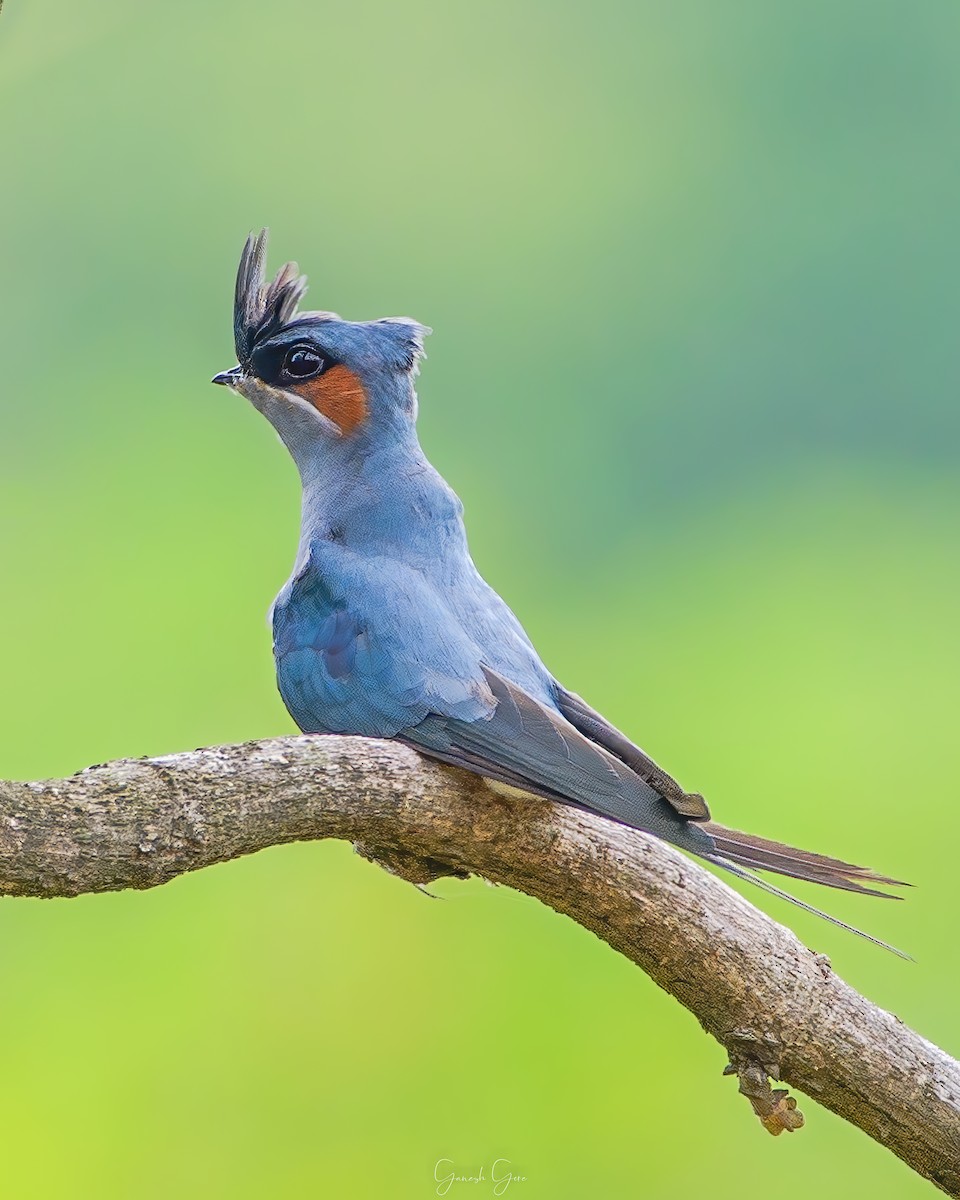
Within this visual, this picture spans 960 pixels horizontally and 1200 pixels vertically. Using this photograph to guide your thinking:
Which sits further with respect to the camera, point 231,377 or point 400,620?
point 231,377

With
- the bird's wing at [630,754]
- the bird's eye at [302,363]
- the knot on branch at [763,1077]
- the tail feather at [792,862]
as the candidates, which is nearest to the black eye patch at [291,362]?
the bird's eye at [302,363]

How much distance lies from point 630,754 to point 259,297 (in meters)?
0.83

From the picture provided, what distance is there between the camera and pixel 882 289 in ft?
14.5

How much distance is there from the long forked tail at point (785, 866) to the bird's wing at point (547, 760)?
0.08 m

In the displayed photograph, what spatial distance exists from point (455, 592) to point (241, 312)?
518mm

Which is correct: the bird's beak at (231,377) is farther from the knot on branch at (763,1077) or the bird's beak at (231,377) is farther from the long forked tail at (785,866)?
the knot on branch at (763,1077)

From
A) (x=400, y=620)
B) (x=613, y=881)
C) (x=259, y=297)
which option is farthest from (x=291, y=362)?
(x=613, y=881)

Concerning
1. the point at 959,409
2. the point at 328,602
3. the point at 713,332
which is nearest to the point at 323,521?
the point at 328,602

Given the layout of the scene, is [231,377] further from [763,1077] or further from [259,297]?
[763,1077]

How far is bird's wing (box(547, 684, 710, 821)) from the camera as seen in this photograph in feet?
5.37

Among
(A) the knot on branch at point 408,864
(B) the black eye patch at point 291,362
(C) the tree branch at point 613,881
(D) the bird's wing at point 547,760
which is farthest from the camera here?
(B) the black eye patch at point 291,362

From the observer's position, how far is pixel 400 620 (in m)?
1.84

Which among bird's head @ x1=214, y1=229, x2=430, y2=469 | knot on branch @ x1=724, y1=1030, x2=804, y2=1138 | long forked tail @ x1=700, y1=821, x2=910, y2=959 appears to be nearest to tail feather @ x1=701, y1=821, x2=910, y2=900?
long forked tail @ x1=700, y1=821, x2=910, y2=959

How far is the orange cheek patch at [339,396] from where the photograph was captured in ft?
6.64
